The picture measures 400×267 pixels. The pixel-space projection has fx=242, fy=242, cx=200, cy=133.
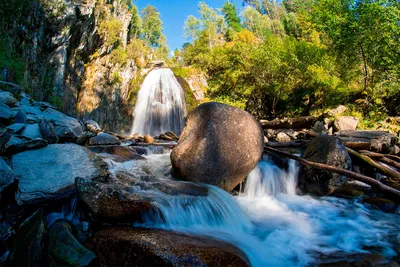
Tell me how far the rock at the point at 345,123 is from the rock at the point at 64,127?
1320 centimetres

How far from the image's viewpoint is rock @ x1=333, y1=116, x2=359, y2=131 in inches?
535

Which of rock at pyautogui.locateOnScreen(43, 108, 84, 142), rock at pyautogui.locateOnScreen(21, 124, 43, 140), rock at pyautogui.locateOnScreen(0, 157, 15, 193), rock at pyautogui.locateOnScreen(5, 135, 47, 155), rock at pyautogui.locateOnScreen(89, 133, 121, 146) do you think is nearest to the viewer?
rock at pyautogui.locateOnScreen(0, 157, 15, 193)

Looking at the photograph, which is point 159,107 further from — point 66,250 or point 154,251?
point 154,251

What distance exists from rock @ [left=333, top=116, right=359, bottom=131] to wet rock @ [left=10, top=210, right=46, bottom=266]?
14.6 meters

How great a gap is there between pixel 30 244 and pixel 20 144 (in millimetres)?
2388

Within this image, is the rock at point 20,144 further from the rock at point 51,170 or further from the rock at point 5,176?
the rock at point 5,176

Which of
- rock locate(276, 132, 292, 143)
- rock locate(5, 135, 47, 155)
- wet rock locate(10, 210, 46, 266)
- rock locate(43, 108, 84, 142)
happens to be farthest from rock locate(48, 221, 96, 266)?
rock locate(276, 132, 292, 143)

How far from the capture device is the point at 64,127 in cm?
711

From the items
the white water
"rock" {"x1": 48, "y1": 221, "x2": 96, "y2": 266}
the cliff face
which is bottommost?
the white water

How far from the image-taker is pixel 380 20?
13703 mm

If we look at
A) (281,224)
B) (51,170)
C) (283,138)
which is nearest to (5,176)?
(51,170)

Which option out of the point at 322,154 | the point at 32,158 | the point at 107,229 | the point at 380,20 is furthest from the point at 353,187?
the point at 380,20

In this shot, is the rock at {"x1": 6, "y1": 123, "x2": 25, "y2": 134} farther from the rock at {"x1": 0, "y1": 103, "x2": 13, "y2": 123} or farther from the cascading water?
the cascading water

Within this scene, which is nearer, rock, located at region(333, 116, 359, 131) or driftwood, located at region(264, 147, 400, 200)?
driftwood, located at region(264, 147, 400, 200)
